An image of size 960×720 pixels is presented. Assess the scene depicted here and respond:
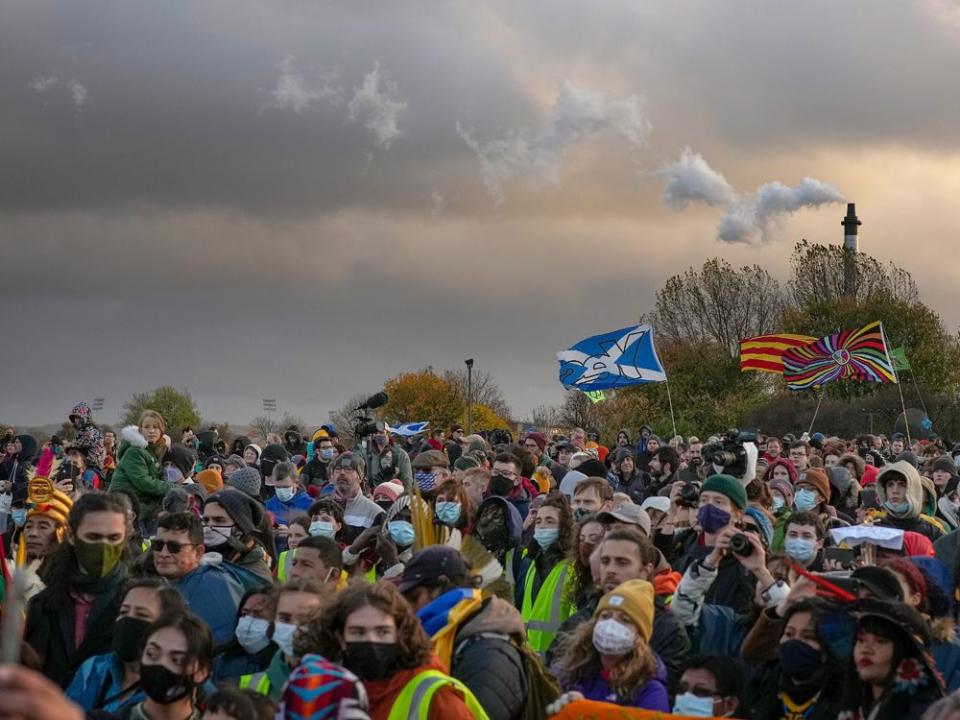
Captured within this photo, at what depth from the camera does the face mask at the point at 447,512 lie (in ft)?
30.6

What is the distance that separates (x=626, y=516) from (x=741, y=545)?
1281 mm

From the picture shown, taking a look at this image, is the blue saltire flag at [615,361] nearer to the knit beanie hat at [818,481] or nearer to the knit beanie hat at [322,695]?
the knit beanie hat at [818,481]

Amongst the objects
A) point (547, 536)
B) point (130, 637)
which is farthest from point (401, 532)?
point (130, 637)

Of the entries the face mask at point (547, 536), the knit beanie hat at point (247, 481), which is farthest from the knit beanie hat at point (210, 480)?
the face mask at point (547, 536)

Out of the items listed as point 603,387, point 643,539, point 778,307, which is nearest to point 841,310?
point 778,307

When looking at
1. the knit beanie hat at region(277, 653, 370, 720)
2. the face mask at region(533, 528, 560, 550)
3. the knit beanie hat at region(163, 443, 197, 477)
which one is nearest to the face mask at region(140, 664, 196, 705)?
the knit beanie hat at region(277, 653, 370, 720)

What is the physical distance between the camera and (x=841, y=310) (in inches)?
2608

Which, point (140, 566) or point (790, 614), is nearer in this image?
point (790, 614)

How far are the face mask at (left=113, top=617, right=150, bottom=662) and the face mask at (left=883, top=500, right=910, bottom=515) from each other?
5966 mm

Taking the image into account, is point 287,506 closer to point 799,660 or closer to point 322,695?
point 799,660

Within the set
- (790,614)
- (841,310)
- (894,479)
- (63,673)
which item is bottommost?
(63,673)

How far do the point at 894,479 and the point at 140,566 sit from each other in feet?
18.0

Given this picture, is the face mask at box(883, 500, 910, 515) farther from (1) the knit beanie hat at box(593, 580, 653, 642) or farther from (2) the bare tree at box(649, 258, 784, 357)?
(2) the bare tree at box(649, 258, 784, 357)

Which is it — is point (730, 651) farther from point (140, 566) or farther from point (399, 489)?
point (399, 489)
